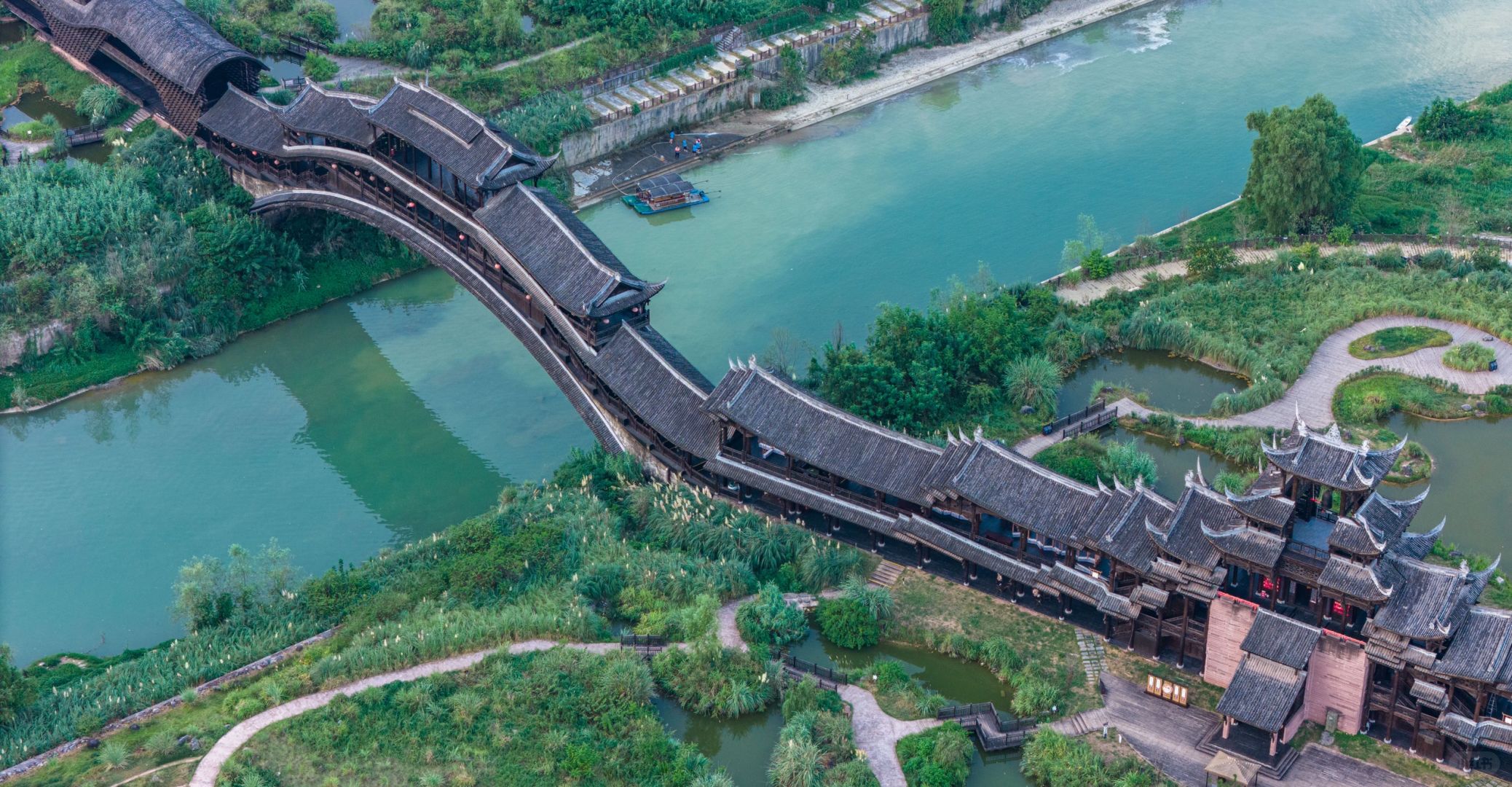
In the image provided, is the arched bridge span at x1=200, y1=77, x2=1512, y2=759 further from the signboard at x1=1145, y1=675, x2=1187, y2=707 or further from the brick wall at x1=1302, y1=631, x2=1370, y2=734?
the signboard at x1=1145, y1=675, x2=1187, y2=707

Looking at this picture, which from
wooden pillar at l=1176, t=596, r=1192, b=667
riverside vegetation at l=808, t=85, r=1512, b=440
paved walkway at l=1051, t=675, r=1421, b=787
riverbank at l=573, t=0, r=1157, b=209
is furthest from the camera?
riverbank at l=573, t=0, r=1157, b=209

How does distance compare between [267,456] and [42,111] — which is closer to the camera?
[267,456]

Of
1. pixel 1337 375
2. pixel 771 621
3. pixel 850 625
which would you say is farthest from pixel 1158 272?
pixel 771 621

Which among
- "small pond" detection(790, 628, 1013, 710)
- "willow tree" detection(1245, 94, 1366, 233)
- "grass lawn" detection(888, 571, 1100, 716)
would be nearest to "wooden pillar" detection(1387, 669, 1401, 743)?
"grass lawn" detection(888, 571, 1100, 716)

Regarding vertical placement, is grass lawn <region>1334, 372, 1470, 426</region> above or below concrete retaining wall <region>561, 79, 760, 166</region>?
below

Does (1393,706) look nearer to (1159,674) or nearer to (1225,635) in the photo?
(1225,635)

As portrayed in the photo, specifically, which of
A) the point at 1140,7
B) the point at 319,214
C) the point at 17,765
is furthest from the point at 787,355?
the point at 1140,7
